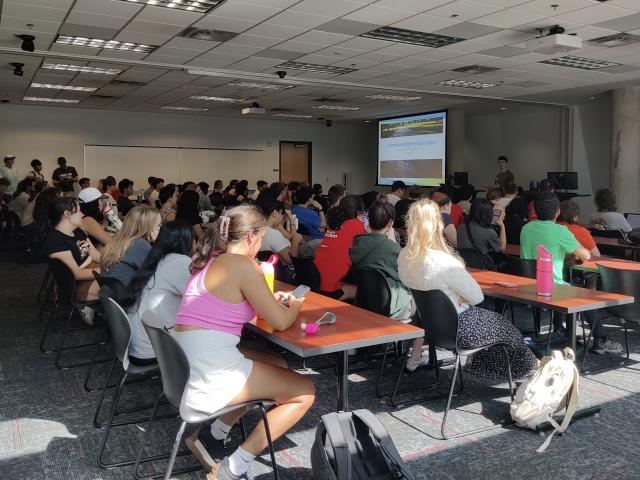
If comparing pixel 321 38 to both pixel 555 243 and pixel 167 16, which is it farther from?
pixel 555 243

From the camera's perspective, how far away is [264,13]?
5945mm

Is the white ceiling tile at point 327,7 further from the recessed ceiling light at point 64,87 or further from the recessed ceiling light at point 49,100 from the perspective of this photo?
the recessed ceiling light at point 49,100

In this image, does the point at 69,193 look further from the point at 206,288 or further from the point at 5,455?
Result: the point at 206,288

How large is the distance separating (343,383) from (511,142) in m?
13.2

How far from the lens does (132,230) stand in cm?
397

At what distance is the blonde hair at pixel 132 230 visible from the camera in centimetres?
390

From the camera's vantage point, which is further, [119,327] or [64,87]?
[64,87]

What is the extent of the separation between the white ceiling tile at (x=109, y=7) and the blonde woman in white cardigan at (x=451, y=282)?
3800mm

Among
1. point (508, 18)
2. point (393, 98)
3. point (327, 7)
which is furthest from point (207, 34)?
point (393, 98)

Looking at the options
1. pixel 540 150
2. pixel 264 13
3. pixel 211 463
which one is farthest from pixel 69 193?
pixel 540 150

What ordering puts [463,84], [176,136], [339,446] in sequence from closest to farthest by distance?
[339,446], [463,84], [176,136]

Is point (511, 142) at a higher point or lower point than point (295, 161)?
higher

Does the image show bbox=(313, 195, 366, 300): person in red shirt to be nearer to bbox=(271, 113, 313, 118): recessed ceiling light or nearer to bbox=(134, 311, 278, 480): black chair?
bbox=(134, 311, 278, 480): black chair

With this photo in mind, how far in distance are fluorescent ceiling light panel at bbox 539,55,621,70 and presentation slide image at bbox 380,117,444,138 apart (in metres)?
5.36
